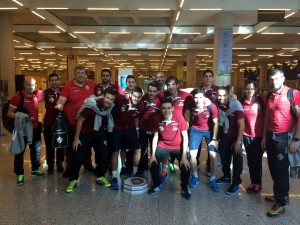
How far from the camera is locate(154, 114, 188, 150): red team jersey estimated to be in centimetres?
409

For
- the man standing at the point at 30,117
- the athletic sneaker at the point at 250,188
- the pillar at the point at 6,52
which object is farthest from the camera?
the pillar at the point at 6,52

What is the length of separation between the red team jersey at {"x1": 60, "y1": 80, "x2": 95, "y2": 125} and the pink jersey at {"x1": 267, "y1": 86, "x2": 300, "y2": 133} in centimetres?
270

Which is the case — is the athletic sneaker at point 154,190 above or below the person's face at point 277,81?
below

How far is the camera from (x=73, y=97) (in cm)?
457

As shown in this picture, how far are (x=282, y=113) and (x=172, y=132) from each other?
4.57 feet

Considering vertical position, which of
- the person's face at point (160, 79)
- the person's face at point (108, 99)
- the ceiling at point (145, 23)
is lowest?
the person's face at point (108, 99)

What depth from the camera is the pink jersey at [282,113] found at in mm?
3431

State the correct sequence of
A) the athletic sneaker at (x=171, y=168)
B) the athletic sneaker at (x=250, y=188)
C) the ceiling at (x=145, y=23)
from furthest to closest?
the ceiling at (x=145, y=23) → the athletic sneaker at (x=171, y=168) → the athletic sneaker at (x=250, y=188)

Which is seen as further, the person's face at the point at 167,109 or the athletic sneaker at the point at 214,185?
the athletic sneaker at the point at 214,185

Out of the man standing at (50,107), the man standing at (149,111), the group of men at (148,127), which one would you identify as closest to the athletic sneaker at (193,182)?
the group of men at (148,127)

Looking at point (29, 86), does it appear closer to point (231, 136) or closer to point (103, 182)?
point (103, 182)

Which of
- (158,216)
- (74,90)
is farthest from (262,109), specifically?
(74,90)

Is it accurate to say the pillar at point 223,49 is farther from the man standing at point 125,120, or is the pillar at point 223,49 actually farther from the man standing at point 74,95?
the man standing at point 74,95

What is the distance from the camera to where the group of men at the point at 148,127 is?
4.09m
